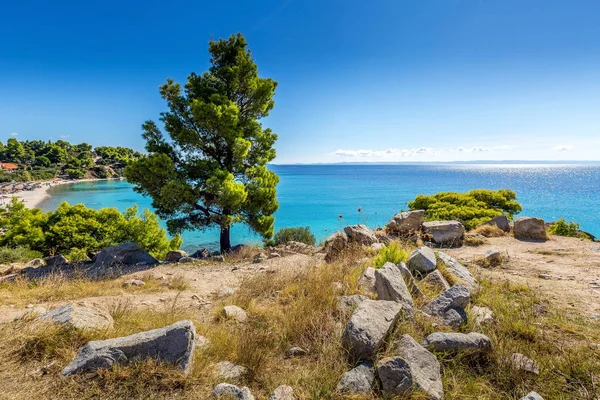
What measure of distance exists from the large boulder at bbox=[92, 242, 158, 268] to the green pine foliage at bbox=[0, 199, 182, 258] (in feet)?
19.4

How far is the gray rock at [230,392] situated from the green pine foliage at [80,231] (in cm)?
1697

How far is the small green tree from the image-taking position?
11.7 meters

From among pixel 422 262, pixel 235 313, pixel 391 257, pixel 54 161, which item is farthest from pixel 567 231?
pixel 54 161

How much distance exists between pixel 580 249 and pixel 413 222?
16.8 feet

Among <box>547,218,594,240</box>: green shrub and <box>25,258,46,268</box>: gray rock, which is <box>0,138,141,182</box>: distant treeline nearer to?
<box>25,258,46,268</box>: gray rock

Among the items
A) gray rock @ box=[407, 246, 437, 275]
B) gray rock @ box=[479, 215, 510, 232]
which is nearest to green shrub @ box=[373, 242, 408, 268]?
gray rock @ box=[407, 246, 437, 275]

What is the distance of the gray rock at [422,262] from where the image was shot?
555 cm

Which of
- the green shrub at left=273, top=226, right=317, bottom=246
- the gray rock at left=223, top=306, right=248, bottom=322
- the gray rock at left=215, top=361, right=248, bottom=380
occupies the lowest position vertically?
the green shrub at left=273, top=226, right=317, bottom=246

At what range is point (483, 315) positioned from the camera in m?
4.12

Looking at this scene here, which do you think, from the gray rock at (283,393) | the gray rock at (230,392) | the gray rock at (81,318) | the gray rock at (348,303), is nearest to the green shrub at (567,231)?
the gray rock at (348,303)

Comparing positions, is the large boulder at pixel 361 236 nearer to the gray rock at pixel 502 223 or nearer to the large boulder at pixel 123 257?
the gray rock at pixel 502 223

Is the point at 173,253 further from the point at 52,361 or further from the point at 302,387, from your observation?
the point at 302,387

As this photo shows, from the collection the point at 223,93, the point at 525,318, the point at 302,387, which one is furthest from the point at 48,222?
the point at 525,318

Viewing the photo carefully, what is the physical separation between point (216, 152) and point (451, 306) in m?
12.1
